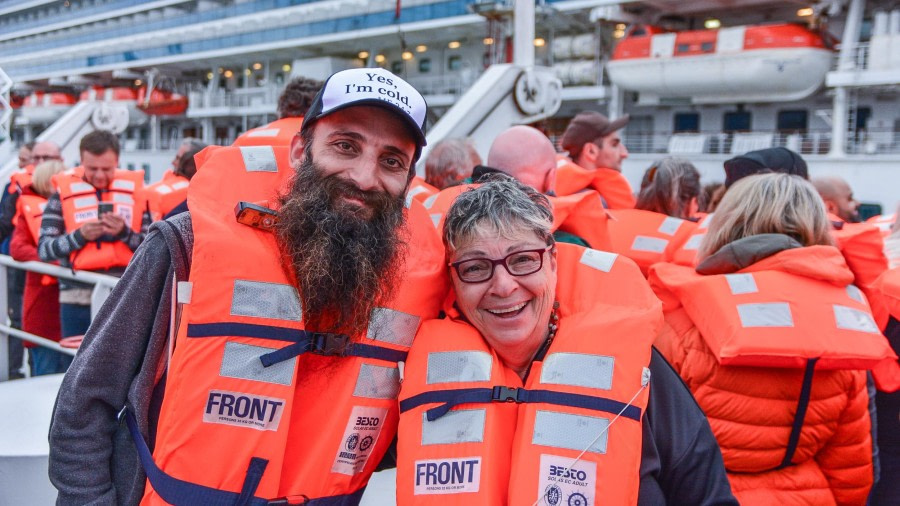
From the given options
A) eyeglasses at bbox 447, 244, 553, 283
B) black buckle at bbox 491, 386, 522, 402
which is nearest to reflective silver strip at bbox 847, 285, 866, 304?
eyeglasses at bbox 447, 244, 553, 283

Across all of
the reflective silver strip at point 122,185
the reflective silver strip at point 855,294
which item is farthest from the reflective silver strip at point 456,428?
the reflective silver strip at point 122,185

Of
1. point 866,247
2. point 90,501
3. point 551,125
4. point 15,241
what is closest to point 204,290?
point 90,501

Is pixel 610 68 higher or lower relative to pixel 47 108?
higher

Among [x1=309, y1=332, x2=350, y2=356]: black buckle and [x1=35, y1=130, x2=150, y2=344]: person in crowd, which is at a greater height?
[x1=309, y1=332, x2=350, y2=356]: black buckle

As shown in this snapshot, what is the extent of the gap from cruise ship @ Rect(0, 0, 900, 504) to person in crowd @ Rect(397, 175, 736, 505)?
2.52m

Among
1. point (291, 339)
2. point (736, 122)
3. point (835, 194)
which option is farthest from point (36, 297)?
point (736, 122)

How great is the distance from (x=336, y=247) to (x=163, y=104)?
33.9m

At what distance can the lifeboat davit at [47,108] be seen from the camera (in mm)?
39688

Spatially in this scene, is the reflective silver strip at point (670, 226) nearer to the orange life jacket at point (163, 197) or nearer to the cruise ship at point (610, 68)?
the orange life jacket at point (163, 197)

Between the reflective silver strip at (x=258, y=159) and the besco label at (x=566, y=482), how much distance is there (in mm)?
1053

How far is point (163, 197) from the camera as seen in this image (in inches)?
228

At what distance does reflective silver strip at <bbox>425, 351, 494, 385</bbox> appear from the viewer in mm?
1794

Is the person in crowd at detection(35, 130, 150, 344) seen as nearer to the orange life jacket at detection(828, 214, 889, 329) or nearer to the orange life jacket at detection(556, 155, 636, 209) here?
the orange life jacket at detection(556, 155, 636, 209)

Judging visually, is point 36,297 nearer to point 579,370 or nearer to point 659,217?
point 659,217
